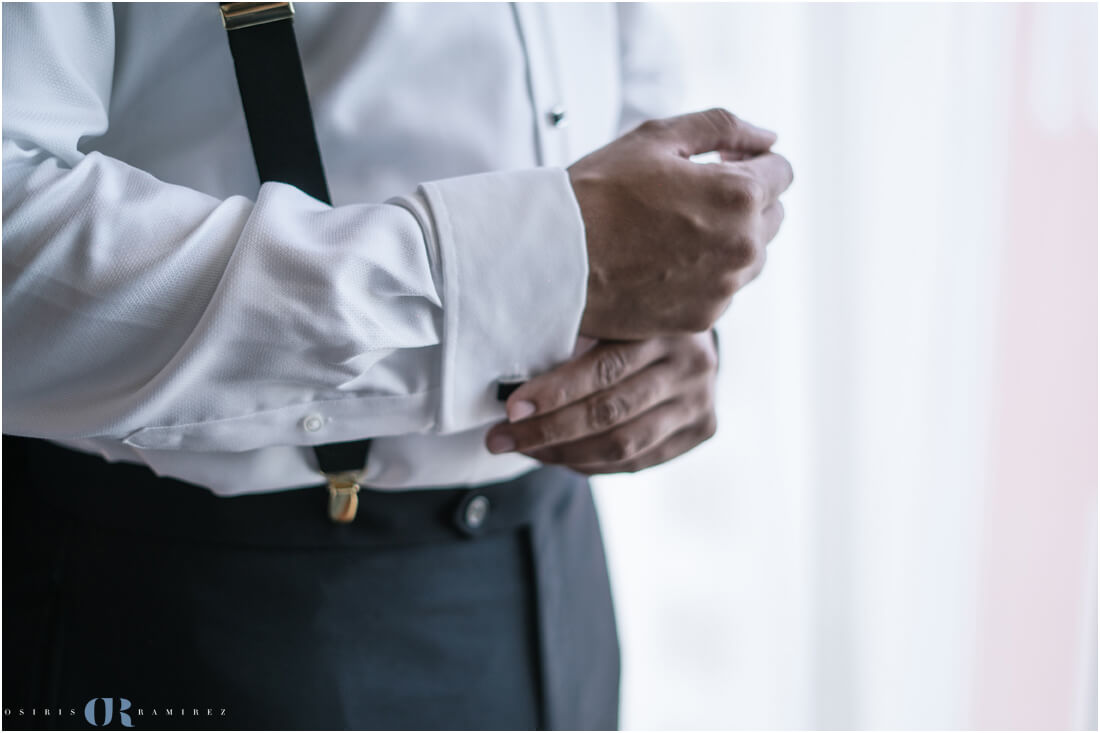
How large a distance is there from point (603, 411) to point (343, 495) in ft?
0.64

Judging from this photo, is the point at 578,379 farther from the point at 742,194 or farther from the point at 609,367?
the point at 742,194

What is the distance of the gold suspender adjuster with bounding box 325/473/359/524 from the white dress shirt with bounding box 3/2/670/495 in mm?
20

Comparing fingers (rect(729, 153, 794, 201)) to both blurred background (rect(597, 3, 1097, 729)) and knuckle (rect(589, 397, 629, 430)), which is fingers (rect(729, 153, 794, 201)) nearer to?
knuckle (rect(589, 397, 629, 430))

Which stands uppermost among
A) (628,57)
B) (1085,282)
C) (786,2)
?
(786,2)

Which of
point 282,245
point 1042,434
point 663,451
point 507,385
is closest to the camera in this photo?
point 282,245

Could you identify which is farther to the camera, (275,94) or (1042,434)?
(1042,434)

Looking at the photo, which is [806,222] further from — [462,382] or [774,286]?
[462,382]

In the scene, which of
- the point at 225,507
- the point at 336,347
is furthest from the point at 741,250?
the point at 225,507

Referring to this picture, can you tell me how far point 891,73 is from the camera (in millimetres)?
1127

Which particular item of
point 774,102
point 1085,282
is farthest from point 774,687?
point 774,102

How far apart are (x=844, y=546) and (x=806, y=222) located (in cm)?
53

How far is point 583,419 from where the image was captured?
56 centimetres

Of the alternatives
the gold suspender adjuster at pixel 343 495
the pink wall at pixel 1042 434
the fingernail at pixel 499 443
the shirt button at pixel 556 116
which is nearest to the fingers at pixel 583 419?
the fingernail at pixel 499 443

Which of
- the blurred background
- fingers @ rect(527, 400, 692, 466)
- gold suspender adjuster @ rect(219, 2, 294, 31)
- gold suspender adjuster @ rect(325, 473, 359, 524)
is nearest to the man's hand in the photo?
fingers @ rect(527, 400, 692, 466)
